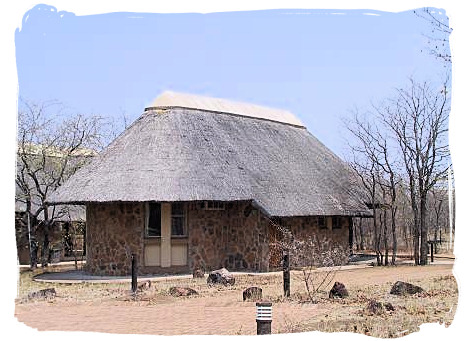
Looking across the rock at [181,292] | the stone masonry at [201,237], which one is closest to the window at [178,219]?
the stone masonry at [201,237]

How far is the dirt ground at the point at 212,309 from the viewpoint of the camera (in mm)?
6676

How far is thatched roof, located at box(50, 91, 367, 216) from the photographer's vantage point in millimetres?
14711

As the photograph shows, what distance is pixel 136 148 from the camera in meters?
15.8

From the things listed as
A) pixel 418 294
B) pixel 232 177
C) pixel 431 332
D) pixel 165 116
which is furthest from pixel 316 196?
pixel 431 332

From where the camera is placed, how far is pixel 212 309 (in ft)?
29.5

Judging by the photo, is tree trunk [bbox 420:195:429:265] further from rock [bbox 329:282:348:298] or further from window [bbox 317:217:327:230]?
rock [bbox 329:282:348:298]

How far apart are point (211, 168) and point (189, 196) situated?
1.44 metres

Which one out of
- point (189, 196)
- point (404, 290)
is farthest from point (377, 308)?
point (189, 196)

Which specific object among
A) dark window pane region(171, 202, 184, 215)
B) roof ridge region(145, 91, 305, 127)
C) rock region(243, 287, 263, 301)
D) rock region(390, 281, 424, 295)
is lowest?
rock region(243, 287, 263, 301)

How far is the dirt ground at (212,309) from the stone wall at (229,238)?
192 cm

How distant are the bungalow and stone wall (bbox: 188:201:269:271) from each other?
0.02 m

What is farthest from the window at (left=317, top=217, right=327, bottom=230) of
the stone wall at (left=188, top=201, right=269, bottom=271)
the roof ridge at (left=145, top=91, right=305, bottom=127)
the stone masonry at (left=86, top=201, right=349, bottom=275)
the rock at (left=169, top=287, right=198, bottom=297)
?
the rock at (left=169, top=287, right=198, bottom=297)

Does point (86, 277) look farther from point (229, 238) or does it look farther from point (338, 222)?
point (338, 222)

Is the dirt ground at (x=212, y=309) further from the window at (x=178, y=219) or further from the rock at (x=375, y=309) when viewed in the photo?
the window at (x=178, y=219)
